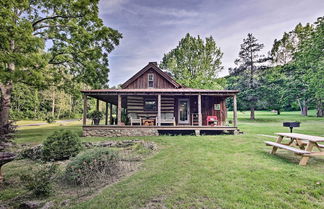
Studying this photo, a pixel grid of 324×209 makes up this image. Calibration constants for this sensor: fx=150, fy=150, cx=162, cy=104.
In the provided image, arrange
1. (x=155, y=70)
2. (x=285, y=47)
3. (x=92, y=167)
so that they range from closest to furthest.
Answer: (x=92, y=167) → (x=155, y=70) → (x=285, y=47)

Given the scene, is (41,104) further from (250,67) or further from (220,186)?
(250,67)

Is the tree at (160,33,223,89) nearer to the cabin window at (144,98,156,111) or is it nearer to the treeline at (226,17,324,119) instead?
the treeline at (226,17,324,119)

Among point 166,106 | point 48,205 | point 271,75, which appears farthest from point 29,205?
point 271,75

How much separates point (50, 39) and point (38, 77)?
17.3ft

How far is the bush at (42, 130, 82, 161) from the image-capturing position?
6.11 m

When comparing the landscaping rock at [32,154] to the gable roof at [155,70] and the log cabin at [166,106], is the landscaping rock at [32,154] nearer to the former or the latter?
the log cabin at [166,106]

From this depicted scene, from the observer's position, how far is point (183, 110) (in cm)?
1387

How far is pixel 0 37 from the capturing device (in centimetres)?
833

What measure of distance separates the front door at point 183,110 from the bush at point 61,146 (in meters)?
8.98

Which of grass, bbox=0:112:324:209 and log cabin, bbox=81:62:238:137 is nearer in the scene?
grass, bbox=0:112:324:209

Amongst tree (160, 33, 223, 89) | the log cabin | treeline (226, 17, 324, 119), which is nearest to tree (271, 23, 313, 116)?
treeline (226, 17, 324, 119)

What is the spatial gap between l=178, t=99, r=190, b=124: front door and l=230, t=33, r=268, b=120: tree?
52.3 feet

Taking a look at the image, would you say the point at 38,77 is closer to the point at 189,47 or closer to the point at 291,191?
the point at 291,191

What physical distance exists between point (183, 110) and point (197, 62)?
14220mm
